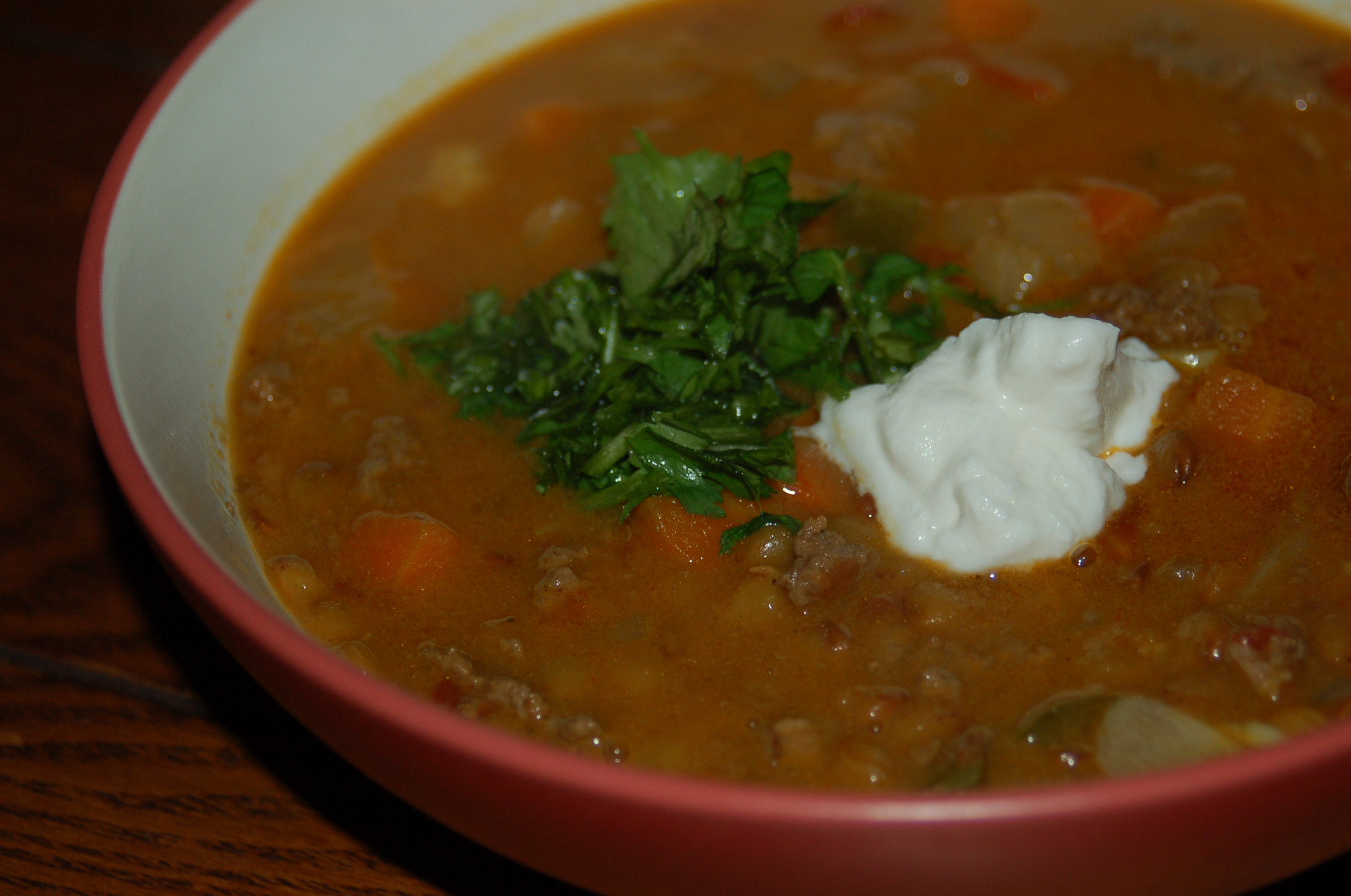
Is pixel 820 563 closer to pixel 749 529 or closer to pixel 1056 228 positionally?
pixel 749 529

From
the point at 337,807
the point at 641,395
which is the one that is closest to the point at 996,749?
the point at 641,395

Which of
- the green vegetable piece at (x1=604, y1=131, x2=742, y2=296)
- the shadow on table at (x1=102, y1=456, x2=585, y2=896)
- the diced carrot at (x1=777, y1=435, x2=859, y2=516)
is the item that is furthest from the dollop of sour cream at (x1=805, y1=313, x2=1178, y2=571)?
the shadow on table at (x1=102, y1=456, x2=585, y2=896)

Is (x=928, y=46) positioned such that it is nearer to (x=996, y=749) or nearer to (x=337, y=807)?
(x=996, y=749)

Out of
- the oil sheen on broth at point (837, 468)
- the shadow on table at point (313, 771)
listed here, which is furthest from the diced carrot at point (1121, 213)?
the shadow on table at point (313, 771)

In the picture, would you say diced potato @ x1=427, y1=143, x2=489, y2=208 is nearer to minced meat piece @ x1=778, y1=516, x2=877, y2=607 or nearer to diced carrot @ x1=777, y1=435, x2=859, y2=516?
diced carrot @ x1=777, y1=435, x2=859, y2=516

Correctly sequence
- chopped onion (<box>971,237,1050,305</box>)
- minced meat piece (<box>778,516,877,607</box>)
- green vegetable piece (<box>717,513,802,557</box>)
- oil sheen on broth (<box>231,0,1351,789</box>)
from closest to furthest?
oil sheen on broth (<box>231,0,1351,789</box>)
minced meat piece (<box>778,516,877,607</box>)
green vegetable piece (<box>717,513,802,557</box>)
chopped onion (<box>971,237,1050,305</box>)

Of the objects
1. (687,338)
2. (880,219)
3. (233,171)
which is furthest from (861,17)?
(233,171)

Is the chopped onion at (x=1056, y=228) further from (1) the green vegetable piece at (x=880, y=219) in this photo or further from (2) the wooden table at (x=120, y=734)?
→ (2) the wooden table at (x=120, y=734)
